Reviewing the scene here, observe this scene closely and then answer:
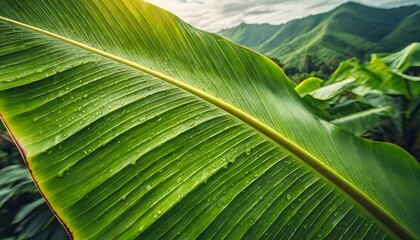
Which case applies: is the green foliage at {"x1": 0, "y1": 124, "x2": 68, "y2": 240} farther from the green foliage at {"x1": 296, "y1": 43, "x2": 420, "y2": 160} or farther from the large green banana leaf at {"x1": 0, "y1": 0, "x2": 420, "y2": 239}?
the green foliage at {"x1": 296, "y1": 43, "x2": 420, "y2": 160}

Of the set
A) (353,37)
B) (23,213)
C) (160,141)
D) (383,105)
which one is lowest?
(353,37)

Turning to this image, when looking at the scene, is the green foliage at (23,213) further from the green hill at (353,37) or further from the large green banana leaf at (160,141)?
the green hill at (353,37)

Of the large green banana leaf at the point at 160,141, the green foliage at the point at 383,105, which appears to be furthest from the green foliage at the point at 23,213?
the green foliage at the point at 383,105

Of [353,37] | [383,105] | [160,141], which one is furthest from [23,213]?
[353,37]

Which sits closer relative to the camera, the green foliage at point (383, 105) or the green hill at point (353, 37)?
the green foliage at point (383, 105)

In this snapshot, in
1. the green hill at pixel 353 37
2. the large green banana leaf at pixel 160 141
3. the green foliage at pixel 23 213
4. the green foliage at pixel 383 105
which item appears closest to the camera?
the large green banana leaf at pixel 160 141

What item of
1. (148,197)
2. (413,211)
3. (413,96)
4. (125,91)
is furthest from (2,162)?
(413,96)

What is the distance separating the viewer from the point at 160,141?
2.47ft

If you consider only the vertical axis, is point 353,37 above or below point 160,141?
below

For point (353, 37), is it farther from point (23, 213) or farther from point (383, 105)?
point (23, 213)

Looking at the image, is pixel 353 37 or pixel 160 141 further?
pixel 353 37

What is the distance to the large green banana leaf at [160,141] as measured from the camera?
2.11 ft

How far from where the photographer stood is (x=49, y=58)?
0.82 meters

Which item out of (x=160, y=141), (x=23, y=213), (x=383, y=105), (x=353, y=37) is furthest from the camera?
(x=353, y=37)
